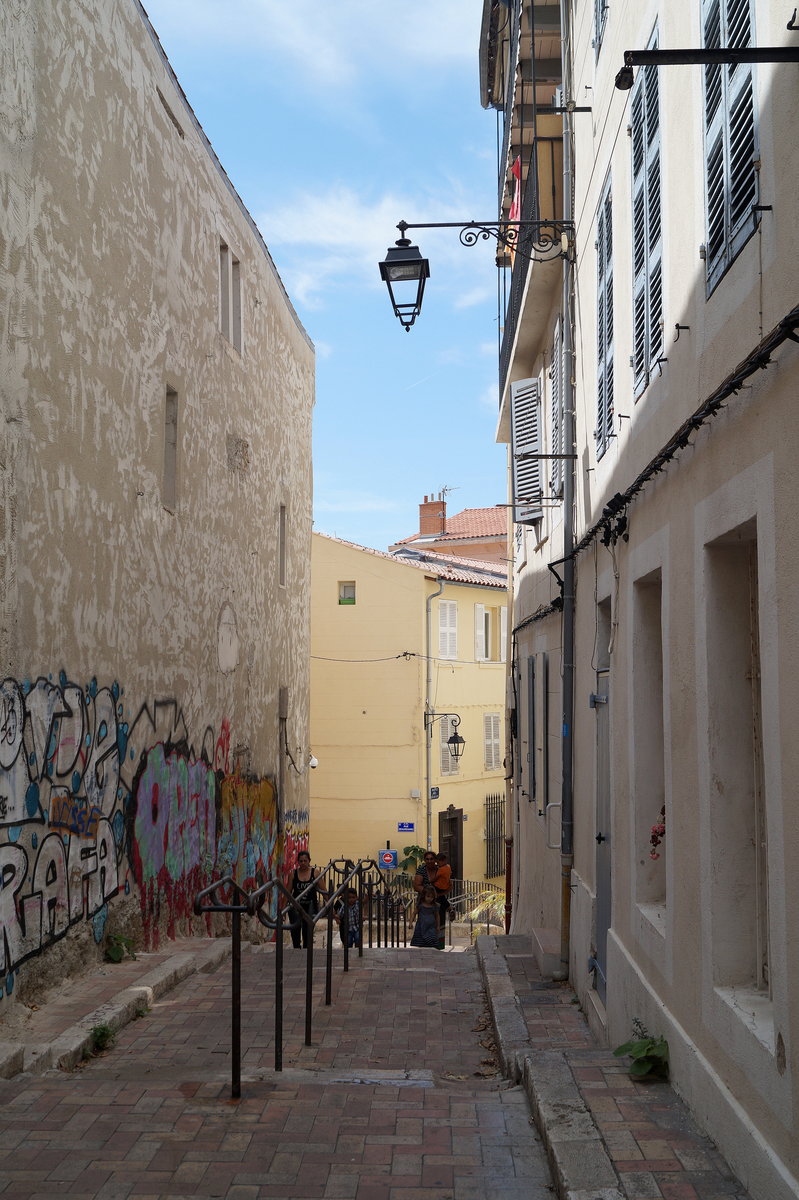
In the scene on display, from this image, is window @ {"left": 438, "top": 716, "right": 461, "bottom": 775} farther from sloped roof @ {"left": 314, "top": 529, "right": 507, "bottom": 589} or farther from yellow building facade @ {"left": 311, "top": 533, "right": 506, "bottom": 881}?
sloped roof @ {"left": 314, "top": 529, "right": 507, "bottom": 589}

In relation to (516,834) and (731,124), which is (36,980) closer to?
(731,124)

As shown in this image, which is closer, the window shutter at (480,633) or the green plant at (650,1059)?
the green plant at (650,1059)

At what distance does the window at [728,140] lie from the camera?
3.95 metres

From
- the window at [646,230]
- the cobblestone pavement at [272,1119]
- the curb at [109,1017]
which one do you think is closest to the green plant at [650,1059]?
the cobblestone pavement at [272,1119]

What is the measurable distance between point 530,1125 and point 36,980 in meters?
3.84

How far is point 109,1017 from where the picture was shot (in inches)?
269

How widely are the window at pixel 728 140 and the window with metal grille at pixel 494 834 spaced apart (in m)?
26.8

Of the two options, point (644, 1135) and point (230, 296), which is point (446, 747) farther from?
point (644, 1135)

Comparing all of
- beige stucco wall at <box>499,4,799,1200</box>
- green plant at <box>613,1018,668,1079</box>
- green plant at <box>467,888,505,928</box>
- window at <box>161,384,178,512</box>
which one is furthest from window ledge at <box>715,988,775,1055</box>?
green plant at <box>467,888,505,928</box>

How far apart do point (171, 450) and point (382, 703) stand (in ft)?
56.1

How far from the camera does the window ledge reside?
3.77 metres

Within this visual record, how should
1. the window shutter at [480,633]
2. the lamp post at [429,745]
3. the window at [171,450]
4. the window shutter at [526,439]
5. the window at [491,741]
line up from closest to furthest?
the window at [171,450]
the window shutter at [526,439]
the lamp post at [429,745]
the window shutter at [480,633]
the window at [491,741]

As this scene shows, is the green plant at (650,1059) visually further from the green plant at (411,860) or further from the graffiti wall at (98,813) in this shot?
the green plant at (411,860)

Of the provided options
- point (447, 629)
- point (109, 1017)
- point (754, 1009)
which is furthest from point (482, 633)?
point (754, 1009)
